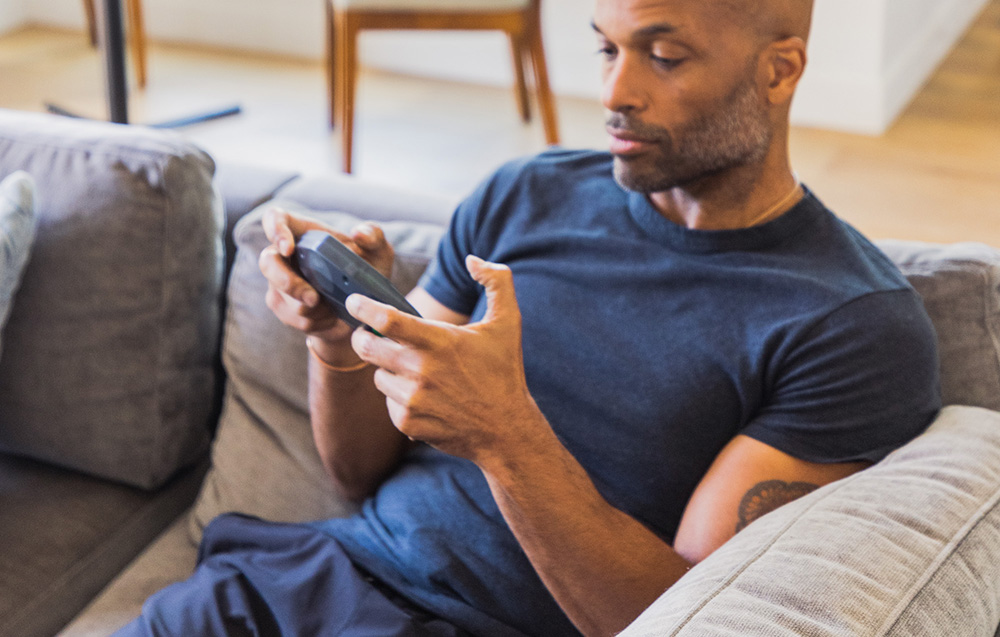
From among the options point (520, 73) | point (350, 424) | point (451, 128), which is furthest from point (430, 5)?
point (350, 424)

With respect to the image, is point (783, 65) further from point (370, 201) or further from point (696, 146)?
point (370, 201)

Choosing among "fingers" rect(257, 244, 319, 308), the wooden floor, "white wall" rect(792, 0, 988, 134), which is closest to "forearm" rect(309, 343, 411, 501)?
"fingers" rect(257, 244, 319, 308)

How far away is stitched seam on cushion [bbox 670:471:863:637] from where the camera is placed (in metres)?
0.74

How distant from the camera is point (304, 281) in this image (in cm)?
100

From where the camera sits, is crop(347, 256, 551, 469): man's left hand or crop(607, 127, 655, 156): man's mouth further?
crop(607, 127, 655, 156): man's mouth

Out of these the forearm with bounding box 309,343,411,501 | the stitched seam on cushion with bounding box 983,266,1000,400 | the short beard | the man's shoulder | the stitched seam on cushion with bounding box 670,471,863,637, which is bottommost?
the forearm with bounding box 309,343,411,501

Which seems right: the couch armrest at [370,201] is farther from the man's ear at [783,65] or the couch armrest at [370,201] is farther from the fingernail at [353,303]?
the fingernail at [353,303]

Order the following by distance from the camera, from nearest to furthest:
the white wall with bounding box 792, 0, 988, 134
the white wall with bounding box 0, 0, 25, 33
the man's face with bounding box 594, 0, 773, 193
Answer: the man's face with bounding box 594, 0, 773, 193, the white wall with bounding box 792, 0, 988, 134, the white wall with bounding box 0, 0, 25, 33

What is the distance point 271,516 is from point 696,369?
22.7 inches

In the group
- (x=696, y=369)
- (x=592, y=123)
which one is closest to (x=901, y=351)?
(x=696, y=369)

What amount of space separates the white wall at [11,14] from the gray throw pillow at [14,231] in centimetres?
336

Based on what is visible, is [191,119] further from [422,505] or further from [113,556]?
[422,505]

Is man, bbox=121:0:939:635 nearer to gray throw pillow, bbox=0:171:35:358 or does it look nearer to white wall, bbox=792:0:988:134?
gray throw pillow, bbox=0:171:35:358

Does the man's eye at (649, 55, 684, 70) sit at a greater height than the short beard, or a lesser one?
greater
